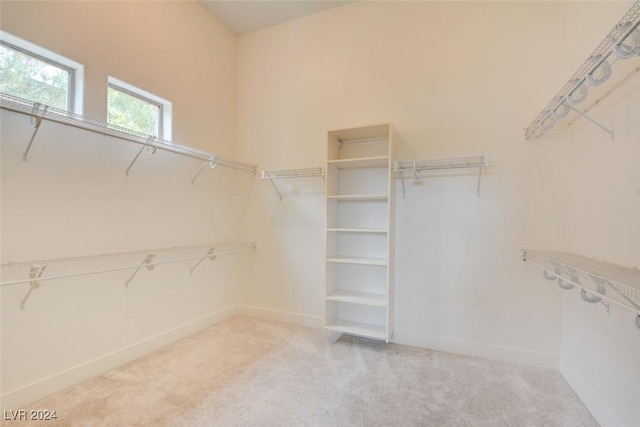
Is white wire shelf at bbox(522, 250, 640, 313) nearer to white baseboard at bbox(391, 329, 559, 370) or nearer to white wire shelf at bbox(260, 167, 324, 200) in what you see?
white baseboard at bbox(391, 329, 559, 370)

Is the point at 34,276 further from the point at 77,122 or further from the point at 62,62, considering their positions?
the point at 62,62

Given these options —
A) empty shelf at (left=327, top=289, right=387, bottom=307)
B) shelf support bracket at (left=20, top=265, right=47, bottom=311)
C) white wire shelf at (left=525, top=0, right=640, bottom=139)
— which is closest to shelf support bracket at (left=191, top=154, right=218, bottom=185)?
shelf support bracket at (left=20, top=265, right=47, bottom=311)

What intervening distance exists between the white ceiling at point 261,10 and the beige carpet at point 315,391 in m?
3.35

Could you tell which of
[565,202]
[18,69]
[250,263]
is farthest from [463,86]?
[18,69]

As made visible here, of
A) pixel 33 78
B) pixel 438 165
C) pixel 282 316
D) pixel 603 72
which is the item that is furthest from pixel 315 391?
pixel 33 78

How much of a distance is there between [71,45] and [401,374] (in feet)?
10.7

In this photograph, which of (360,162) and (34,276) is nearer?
(34,276)

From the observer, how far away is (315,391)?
1908mm

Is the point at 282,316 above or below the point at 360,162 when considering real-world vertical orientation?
below

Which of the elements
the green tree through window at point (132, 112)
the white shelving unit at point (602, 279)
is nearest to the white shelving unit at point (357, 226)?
the white shelving unit at point (602, 279)

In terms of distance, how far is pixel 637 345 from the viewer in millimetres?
1367

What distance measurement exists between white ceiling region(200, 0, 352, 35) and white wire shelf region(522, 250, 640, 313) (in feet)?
9.78

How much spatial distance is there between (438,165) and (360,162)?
26.4 inches

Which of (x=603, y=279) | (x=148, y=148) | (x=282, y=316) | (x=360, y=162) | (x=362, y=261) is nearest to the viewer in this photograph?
(x=603, y=279)
